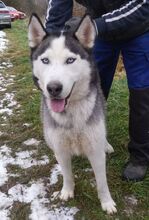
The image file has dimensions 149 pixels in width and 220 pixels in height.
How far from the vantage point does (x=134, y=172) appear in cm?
328

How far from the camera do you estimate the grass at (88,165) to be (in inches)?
116

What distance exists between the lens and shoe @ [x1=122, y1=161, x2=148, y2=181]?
326 centimetres

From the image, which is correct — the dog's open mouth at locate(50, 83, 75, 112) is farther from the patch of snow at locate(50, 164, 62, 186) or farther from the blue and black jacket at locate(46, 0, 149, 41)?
the patch of snow at locate(50, 164, 62, 186)

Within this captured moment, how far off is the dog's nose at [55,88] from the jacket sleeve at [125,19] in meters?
0.65

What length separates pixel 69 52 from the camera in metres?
2.32

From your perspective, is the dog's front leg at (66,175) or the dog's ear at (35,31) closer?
the dog's ear at (35,31)

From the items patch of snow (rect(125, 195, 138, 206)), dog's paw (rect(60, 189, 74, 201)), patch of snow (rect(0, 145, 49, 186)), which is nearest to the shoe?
patch of snow (rect(125, 195, 138, 206))

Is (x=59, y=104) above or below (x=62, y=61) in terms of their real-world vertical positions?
below

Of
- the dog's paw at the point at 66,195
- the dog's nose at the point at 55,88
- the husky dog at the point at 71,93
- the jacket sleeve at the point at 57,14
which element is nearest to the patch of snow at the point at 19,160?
the dog's paw at the point at 66,195

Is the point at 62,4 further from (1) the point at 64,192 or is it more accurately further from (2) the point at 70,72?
(1) the point at 64,192

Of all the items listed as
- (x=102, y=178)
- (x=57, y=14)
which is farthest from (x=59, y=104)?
(x=57, y=14)

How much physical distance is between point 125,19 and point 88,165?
1.45 m

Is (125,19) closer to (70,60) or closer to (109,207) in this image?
(70,60)

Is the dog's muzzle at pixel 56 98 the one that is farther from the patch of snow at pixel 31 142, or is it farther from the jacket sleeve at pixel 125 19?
the patch of snow at pixel 31 142
